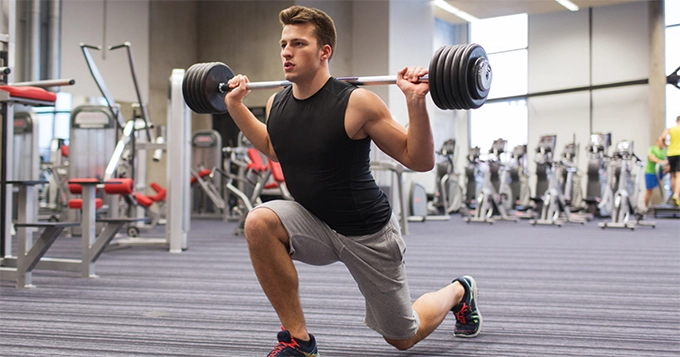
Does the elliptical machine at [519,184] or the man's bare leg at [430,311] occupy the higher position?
the elliptical machine at [519,184]

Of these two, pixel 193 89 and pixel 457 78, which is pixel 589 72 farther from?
pixel 457 78

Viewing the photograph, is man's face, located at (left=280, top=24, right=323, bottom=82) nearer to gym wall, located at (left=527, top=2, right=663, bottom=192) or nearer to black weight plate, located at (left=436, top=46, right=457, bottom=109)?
black weight plate, located at (left=436, top=46, right=457, bottom=109)

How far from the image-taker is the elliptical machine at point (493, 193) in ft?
31.1

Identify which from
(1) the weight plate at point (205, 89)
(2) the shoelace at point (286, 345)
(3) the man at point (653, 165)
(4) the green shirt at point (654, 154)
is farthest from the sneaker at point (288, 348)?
(4) the green shirt at point (654, 154)

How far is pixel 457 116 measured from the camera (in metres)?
14.9

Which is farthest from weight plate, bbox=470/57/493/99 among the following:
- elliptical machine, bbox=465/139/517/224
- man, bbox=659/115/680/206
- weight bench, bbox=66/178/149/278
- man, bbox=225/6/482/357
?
man, bbox=659/115/680/206

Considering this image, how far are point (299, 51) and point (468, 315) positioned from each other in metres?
1.14

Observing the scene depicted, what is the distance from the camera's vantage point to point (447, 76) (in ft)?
5.56

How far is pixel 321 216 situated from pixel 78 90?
9.93 meters

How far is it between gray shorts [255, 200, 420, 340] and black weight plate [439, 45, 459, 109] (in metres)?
0.40

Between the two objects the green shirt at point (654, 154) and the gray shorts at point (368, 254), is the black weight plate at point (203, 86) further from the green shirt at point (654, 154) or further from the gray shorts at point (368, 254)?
the green shirt at point (654, 154)

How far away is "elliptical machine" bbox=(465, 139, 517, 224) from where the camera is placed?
9.49 m

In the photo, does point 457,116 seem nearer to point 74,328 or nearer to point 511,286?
point 511,286

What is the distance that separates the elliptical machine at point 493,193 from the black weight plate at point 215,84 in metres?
7.44
